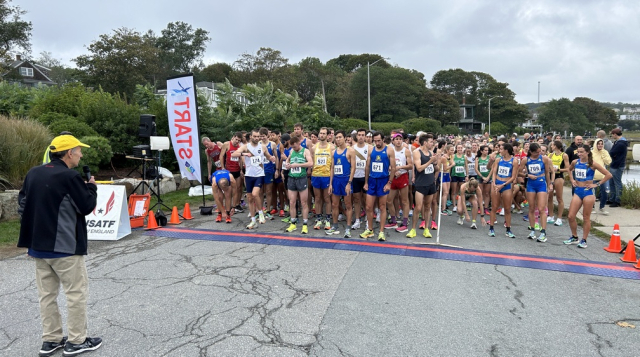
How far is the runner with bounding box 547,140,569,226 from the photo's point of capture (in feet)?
31.3

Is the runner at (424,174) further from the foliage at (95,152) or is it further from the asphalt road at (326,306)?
the foliage at (95,152)

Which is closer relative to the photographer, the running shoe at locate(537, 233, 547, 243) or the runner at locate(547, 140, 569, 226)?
the running shoe at locate(537, 233, 547, 243)

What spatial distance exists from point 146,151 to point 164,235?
3.00m

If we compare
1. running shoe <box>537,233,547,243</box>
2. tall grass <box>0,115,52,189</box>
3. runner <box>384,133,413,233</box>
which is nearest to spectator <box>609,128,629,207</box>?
A: running shoe <box>537,233,547,243</box>

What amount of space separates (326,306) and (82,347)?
241cm

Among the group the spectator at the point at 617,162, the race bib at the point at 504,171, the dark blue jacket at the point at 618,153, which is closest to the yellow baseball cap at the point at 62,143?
the race bib at the point at 504,171

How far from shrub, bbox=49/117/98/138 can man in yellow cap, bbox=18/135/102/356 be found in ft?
30.8

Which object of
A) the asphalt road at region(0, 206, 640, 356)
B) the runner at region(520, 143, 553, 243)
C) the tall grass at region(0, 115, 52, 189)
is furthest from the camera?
the tall grass at region(0, 115, 52, 189)

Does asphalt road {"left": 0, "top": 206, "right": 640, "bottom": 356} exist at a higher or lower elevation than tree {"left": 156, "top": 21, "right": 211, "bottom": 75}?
lower

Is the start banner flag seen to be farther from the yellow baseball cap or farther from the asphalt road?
the yellow baseball cap

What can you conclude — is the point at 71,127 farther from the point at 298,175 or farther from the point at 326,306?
the point at 326,306

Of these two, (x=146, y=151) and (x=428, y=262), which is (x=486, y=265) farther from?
(x=146, y=151)

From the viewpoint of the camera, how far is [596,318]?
14.2 ft

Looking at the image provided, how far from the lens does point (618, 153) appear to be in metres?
10.6
